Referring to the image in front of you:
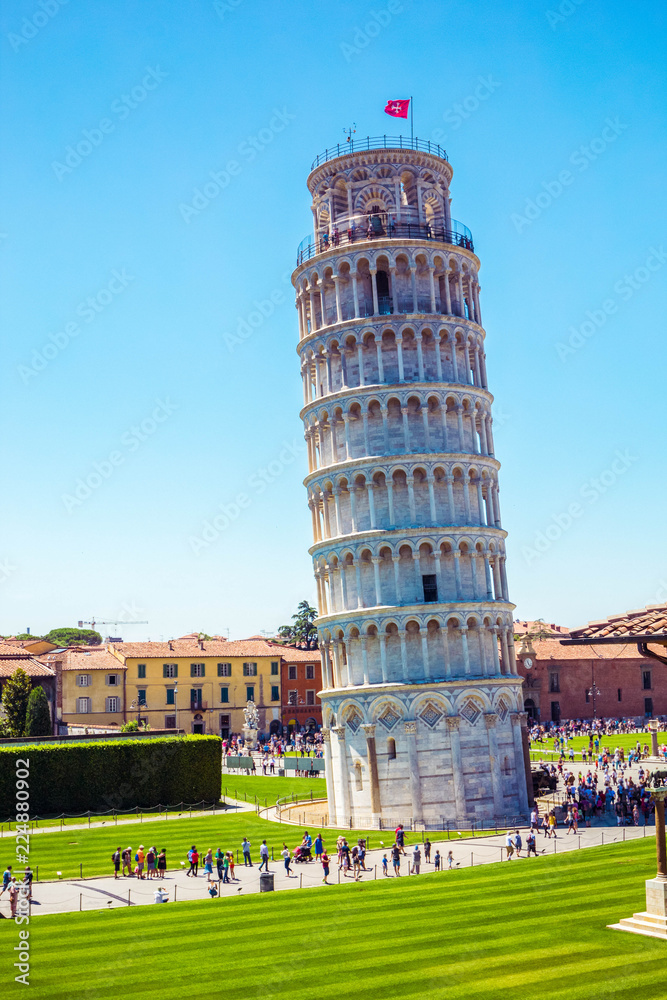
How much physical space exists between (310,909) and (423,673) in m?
24.5

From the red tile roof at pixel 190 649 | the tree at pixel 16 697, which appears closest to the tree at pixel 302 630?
the red tile roof at pixel 190 649

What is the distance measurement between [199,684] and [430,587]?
2294 inches

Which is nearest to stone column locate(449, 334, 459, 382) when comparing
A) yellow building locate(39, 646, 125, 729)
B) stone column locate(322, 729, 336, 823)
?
stone column locate(322, 729, 336, 823)

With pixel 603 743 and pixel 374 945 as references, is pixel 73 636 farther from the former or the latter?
pixel 374 945

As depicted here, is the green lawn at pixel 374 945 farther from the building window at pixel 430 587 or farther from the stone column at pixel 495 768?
the building window at pixel 430 587

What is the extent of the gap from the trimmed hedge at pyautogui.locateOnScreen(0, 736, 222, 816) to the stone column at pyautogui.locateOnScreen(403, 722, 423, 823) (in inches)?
638

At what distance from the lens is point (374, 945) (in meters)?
28.8

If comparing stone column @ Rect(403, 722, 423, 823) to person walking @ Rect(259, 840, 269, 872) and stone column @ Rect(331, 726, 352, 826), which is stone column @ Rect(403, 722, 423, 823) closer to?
stone column @ Rect(331, 726, 352, 826)

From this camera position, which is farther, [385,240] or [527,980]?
[385,240]

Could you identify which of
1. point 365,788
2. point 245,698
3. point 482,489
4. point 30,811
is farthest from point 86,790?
point 245,698

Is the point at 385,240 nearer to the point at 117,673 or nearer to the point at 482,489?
the point at 482,489

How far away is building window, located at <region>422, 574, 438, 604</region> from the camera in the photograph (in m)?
59.2

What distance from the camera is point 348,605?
6028 centimetres

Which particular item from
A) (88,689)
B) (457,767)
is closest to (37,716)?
(88,689)
